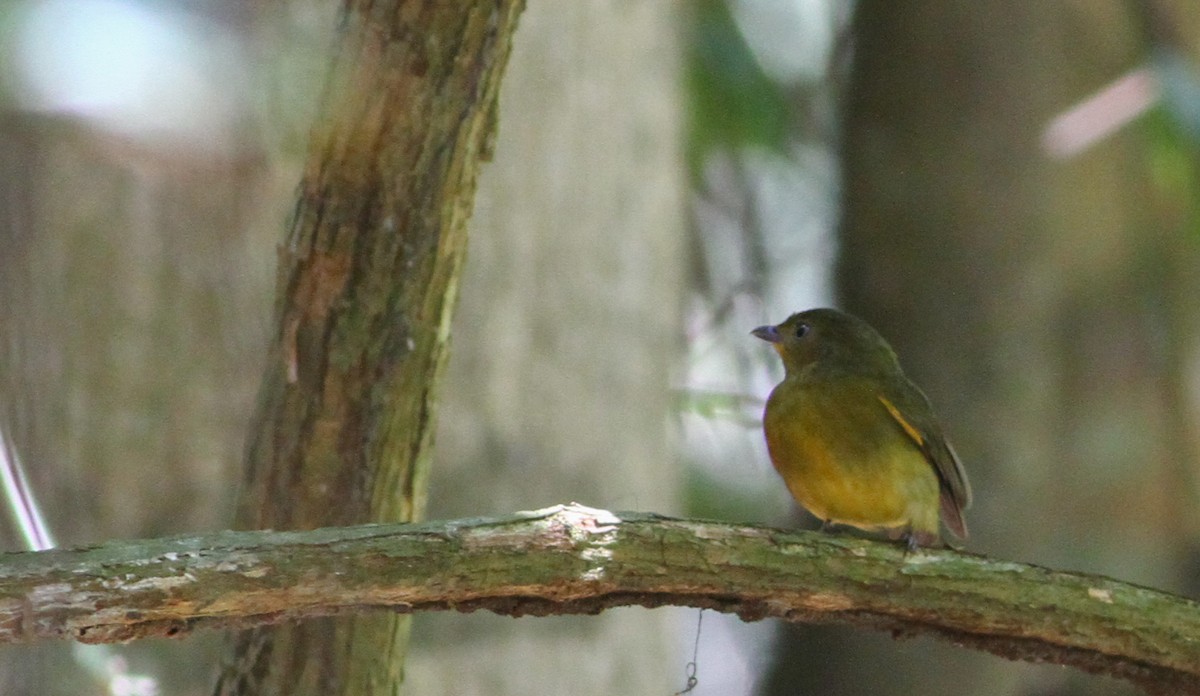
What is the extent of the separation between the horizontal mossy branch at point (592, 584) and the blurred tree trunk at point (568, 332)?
233cm

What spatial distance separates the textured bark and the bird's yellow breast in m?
1.12

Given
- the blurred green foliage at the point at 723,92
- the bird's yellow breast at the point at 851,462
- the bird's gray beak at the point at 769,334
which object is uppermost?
the blurred green foliage at the point at 723,92

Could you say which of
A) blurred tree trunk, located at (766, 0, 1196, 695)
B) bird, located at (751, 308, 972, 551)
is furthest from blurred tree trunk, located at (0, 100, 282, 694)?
blurred tree trunk, located at (766, 0, 1196, 695)

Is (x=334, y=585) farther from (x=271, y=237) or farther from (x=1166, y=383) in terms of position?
(x=1166, y=383)

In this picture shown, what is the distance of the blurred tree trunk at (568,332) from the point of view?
519cm

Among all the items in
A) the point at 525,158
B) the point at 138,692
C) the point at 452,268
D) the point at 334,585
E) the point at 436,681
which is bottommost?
the point at 436,681

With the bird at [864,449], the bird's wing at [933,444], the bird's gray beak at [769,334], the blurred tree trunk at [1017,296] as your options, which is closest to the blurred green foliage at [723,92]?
the blurred tree trunk at [1017,296]

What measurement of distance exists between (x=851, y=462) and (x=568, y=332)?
1.70 metres

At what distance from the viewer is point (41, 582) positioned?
2324mm

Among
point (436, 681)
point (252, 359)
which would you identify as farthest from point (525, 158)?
point (436, 681)

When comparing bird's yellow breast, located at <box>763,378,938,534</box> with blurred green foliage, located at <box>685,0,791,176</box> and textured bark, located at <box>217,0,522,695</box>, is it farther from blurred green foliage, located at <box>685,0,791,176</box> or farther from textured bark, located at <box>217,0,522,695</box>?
blurred green foliage, located at <box>685,0,791,176</box>

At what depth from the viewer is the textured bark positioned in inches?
121

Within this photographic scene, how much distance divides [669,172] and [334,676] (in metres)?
3.03

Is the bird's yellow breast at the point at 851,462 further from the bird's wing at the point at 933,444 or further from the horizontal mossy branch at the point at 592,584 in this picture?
the horizontal mossy branch at the point at 592,584
